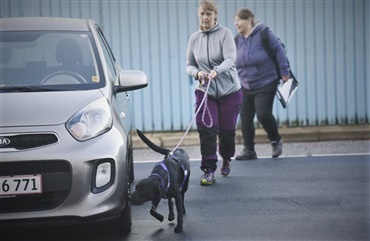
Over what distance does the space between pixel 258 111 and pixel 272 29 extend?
2.61 metres

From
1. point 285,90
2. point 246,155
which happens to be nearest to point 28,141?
point 246,155

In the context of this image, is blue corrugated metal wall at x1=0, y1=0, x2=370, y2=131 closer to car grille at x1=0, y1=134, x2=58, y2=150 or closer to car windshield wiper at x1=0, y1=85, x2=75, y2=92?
car windshield wiper at x1=0, y1=85, x2=75, y2=92

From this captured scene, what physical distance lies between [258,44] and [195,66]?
1721mm

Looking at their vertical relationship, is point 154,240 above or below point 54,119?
below

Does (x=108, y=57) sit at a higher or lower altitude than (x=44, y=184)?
higher

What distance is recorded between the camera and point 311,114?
11.7m

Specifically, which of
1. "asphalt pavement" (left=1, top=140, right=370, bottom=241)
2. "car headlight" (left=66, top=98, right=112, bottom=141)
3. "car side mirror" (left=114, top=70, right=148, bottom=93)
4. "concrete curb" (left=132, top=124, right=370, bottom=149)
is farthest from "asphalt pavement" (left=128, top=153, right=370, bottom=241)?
"concrete curb" (left=132, top=124, right=370, bottom=149)

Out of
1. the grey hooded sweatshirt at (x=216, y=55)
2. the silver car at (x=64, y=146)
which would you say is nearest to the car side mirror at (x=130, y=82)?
the silver car at (x=64, y=146)

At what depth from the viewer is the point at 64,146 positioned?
17.1 ft

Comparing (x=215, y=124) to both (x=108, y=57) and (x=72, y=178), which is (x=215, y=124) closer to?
(x=108, y=57)

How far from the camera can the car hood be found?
5336 mm

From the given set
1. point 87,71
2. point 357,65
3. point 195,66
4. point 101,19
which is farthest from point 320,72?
point 87,71

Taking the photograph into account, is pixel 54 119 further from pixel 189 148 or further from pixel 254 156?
pixel 189 148

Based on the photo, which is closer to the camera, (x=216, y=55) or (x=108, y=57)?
(x=108, y=57)
